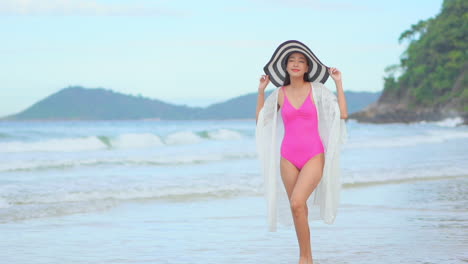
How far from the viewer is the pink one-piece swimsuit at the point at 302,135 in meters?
5.36

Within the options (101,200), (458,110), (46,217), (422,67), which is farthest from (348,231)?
(422,67)

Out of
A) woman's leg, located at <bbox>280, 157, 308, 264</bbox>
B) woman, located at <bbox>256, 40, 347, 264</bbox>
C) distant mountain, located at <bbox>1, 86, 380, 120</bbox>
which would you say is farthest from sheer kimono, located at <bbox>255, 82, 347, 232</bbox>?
distant mountain, located at <bbox>1, 86, 380, 120</bbox>

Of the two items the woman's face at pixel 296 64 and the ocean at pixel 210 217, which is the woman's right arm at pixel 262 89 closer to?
the woman's face at pixel 296 64

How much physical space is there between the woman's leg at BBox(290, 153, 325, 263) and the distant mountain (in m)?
114

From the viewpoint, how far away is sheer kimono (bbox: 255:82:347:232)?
5402 mm

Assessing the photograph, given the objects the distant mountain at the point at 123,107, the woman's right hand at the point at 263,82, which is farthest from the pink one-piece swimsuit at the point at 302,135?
the distant mountain at the point at 123,107

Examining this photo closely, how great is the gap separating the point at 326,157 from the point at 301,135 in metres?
0.26

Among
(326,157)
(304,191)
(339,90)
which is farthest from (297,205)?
(339,90)

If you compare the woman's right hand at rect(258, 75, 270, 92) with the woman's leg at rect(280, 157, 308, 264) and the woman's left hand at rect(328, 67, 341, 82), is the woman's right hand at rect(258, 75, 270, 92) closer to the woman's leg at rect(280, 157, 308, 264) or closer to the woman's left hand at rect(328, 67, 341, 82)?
the woman's left hand at rect(328, 67, 341, 82)

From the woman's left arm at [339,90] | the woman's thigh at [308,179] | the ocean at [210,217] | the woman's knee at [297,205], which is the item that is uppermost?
the woman's left arm at [339,90]

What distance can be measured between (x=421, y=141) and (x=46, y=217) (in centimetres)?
2422

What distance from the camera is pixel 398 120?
87812mm

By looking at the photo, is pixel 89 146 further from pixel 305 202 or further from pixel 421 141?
Result: pixel 305 202

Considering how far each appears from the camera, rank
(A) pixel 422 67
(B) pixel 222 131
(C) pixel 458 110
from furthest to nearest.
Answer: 1. (A) pixel 422 67
2. (C) pixel 458 110
3. (B) pixel 222 131
